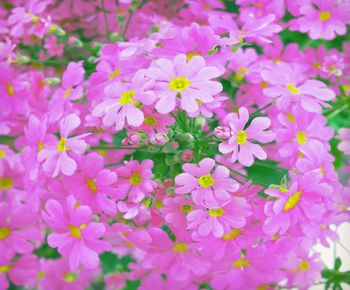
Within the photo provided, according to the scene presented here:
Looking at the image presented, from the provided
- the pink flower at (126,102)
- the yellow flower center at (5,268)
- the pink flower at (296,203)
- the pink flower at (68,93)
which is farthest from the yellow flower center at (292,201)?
the yellow flower center at (5,268)

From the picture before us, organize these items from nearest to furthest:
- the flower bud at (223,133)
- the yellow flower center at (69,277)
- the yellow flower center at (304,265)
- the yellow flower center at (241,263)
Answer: the flower bud at (223,133)
the yellow flower center at (241,263)
the yellow flower center at (304,265)
the yellow flower center at (69,277)

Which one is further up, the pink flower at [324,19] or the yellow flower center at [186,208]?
the pink flower at [324,19]

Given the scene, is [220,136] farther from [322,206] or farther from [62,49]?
[62,49]

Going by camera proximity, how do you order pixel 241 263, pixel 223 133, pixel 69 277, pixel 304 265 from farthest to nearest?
pixel 69 277
pixel 304 265
pixel 241 263
pixel 223 133

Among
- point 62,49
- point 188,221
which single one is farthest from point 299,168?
point 62,49

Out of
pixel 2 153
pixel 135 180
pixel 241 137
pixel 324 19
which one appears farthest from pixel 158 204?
pixel 324 19

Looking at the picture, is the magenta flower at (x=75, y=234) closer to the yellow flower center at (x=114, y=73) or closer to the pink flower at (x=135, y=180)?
the pink flower at (x=135, y=180)

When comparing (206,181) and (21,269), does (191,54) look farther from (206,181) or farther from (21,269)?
(21,269)
